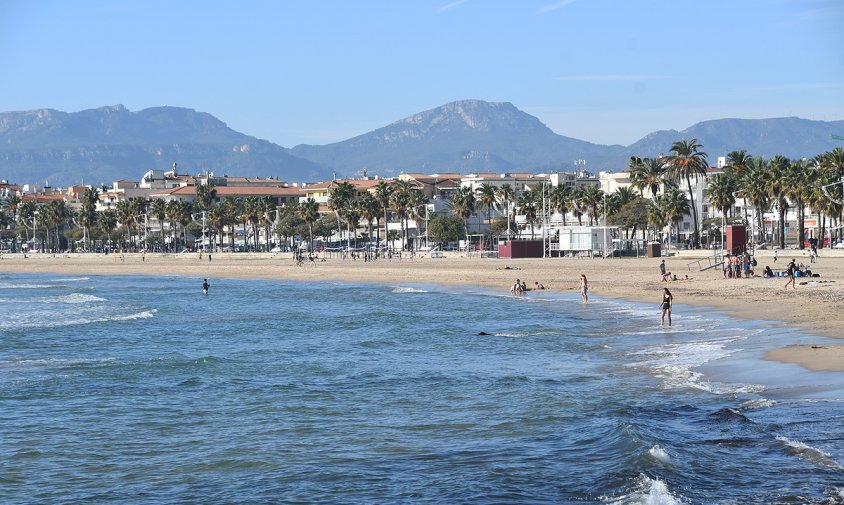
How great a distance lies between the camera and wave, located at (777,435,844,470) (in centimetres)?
1275

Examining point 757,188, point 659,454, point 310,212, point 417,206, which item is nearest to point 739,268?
point 757,188

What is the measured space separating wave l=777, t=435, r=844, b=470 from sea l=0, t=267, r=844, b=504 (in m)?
0.06

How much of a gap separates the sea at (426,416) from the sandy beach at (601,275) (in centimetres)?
158

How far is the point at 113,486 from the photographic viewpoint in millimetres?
13344

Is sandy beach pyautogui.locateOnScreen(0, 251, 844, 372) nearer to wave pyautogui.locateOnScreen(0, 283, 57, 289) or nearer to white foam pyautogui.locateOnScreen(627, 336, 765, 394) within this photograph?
white foam pyautogui.locateOnScreen(627, 336, 765, 394)

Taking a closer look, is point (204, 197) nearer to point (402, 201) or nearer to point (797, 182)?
point (402, 201)

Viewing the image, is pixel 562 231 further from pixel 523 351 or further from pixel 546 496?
pixel 546 496

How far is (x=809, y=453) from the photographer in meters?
13.3

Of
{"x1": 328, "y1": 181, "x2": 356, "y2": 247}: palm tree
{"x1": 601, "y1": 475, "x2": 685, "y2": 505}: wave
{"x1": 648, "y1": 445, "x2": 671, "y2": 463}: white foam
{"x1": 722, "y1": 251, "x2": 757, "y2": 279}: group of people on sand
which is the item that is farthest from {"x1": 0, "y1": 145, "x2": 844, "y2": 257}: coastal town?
{"x1": 601, "y1": 475, "x2": 685, "y2": 505}: wave

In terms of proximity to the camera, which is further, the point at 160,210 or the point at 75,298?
the point at 160,210

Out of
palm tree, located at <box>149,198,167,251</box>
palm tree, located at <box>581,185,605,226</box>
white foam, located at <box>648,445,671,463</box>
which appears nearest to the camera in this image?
white foam, located at <box>648,445,671,463</box>

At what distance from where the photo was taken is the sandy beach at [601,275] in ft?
98.3

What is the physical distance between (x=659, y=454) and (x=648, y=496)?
1.73 metres

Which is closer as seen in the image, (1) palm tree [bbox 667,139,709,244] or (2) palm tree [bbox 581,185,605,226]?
(1) palm tree [bbox 667,139,709,244]
